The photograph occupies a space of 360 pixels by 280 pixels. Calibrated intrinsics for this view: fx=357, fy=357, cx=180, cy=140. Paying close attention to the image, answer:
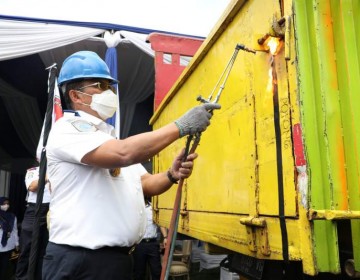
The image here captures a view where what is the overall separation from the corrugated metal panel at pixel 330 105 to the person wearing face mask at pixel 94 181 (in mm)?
500

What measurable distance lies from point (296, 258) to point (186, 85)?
1.93 meters

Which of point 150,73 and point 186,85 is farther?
point 150,73

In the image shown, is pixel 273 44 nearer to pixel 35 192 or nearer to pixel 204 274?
pixel 35 192

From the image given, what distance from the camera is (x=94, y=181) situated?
1.91 metres

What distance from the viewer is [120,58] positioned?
25.7ft

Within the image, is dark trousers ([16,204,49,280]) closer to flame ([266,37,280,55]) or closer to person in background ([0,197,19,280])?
person in background ([0,197,19,280])

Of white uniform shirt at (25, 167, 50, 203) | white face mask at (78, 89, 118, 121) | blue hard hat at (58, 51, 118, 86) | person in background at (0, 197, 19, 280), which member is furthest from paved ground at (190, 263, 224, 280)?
blue hard hat at (58, 51, 118, 86)

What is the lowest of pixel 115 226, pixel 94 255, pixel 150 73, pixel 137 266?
pixel 137 266

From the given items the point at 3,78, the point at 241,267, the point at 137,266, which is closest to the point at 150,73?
the point at 3,78

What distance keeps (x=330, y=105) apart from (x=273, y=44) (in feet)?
1.23

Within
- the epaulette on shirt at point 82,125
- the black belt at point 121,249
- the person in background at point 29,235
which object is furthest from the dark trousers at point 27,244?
the epaulette on shirt at point 82,125

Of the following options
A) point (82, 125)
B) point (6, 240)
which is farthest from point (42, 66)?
point (82, 125)

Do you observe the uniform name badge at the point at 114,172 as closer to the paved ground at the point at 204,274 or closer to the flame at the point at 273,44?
the flame at the point at 273,44

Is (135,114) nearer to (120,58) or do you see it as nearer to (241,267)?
(120,58)
